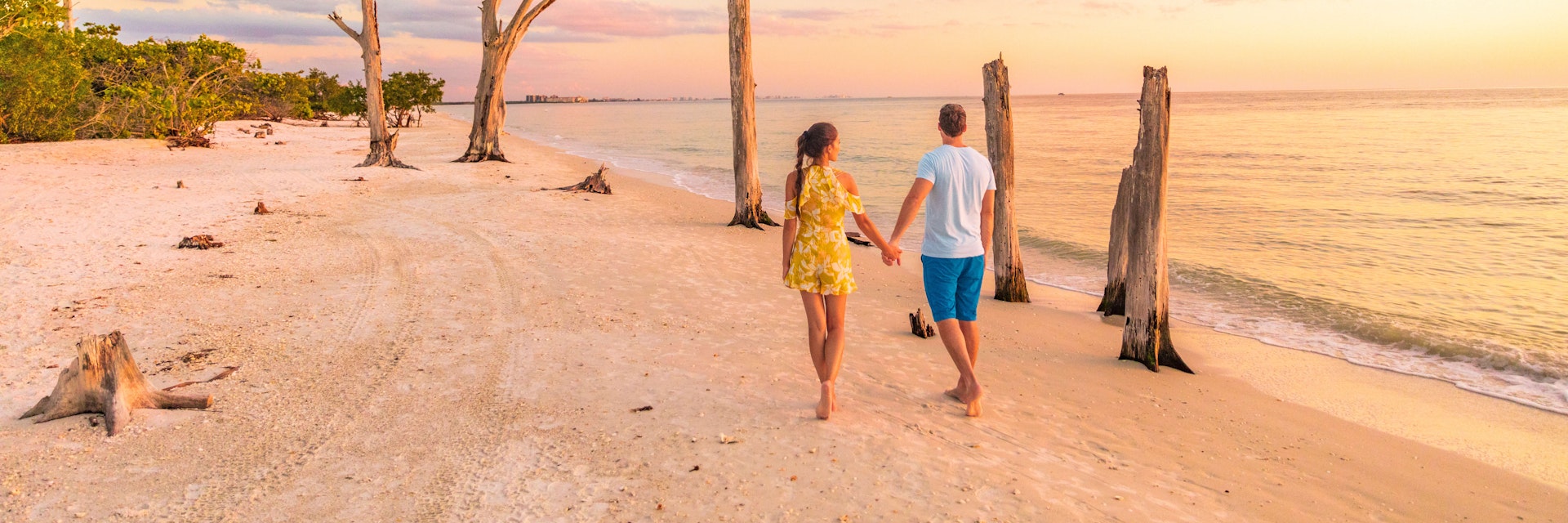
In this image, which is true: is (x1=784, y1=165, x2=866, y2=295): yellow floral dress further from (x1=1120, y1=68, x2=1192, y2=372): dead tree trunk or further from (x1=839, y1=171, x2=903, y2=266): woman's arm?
(x1=1120, y1=68, x2=1192, y2=372): dead tree trunk

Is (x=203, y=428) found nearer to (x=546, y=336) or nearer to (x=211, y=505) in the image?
(x=211, y=505)

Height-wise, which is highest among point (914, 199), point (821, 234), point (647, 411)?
point (914, 199)

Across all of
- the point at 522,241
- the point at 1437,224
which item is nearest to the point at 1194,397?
the point at 522,241

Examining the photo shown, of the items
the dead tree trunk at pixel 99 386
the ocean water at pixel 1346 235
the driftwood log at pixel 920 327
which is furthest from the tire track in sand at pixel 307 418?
the ocean water at pixel 1346 235

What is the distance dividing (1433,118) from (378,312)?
60950 millimetres

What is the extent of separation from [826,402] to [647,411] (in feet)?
3.16

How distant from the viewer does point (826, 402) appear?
4.18 m

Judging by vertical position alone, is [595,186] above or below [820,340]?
above

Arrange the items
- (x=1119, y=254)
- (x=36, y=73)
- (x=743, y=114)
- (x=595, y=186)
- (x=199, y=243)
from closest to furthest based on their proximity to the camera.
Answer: (x=1119, y=254) → (x=199, y=243) → (x=743, y=114) → (x=595, y=186) → (x=36, y=73)

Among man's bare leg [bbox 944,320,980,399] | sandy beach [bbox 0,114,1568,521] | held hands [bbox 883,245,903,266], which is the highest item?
held hands [bbox 883,245,903,266]

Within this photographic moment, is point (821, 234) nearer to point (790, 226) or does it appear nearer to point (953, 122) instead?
point (790, 226)

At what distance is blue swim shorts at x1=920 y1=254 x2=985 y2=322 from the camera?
411 centimetres

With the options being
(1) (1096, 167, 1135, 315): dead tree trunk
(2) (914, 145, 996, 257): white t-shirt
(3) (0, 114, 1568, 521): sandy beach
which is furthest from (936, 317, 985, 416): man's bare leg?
(1) (1096, 167, 1135, 315): dead tree trunk

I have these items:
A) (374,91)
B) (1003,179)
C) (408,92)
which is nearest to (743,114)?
(1003,179)
